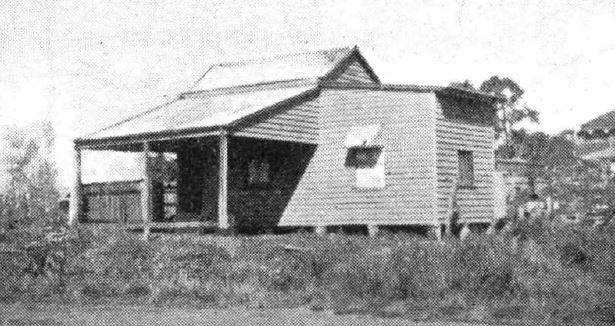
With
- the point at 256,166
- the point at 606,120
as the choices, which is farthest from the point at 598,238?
the point at 606,120

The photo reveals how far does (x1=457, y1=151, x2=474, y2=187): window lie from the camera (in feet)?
81.9

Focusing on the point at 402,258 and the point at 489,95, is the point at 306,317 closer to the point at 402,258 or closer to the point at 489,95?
the point at 402,258

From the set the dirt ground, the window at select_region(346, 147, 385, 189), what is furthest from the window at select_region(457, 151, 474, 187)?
the dirt ground

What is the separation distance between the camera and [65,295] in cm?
1558

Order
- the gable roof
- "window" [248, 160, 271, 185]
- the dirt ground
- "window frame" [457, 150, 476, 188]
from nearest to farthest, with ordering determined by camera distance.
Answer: the dirt ground
"window frame" [457, 150, 476, 188]
"window" [248, 160, 271, 185]
the gable roof

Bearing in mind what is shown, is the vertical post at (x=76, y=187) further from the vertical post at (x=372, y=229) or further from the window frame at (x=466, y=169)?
the window frame at (x=466, y=169)

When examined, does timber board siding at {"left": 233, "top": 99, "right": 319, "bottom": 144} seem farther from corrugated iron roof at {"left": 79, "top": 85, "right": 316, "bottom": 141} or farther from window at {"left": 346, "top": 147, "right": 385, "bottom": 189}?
window at {"left": 346, "top": 147, "right": 385, "bottom": 189}

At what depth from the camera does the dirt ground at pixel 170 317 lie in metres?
11.7

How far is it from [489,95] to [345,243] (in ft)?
35.3

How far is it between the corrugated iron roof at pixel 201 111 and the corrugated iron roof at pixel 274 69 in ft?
2.19

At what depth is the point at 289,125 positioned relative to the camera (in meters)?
25.0

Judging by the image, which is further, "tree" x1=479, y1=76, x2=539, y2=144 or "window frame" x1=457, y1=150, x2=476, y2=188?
"tree" x1=479, y1=76, x2=539, y2=144

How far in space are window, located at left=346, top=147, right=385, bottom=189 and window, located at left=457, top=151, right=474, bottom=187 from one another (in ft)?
7.54

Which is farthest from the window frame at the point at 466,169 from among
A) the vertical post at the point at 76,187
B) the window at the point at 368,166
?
the vertical post at the point at 76,187
